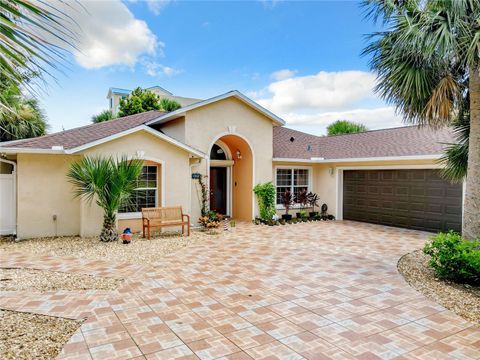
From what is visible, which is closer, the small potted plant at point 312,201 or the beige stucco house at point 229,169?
the beige stucco house at point 229,169

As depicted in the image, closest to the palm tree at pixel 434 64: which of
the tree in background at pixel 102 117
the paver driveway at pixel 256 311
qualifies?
the paver driveway at pixel 256 311

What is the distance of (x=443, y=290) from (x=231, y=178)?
11877mm

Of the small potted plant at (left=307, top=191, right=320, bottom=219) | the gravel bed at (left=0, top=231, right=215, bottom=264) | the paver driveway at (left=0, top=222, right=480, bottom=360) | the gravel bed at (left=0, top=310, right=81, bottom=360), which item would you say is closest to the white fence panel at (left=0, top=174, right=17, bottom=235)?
the gravel bed at (left=0, top=231, right=215, bottom=264)

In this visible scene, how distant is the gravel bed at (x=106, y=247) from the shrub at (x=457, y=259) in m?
6.89

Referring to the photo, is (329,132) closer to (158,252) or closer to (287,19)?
(287,19)

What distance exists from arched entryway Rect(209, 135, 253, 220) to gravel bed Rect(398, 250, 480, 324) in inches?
338

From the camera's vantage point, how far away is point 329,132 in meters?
Result: 41.8

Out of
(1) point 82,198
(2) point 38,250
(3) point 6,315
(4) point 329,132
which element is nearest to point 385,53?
(3) point 6,315

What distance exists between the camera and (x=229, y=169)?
1730 centimetres

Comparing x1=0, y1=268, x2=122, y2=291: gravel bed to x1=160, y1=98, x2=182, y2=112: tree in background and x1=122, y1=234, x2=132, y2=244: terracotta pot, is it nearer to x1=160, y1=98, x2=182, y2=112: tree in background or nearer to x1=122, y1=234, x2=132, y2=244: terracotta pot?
x1=122, y1=234, x2=132, y2=244: terracotta pot

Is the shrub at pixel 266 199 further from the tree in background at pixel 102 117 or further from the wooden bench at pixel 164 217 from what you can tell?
the tree in background at pixel 102 117

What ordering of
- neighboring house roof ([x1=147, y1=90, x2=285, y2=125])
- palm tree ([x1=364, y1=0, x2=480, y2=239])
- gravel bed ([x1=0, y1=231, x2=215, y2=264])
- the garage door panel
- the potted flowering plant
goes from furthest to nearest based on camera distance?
neighboring house roof ([x1=147, y1=90, x2=285, y2=125]) → the potted flowering plant → the garage door panel → gravel bed ([x1=0, y1=231, x2=215, y2=264]) → palm tree ([x1=364, y1=0, x2=480, y2=239])

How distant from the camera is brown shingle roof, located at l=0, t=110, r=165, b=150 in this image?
11614mm

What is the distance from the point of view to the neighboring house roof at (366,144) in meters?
13.7
